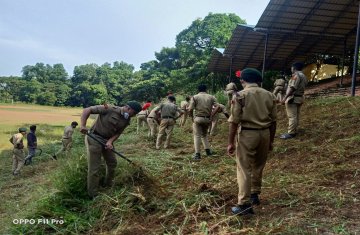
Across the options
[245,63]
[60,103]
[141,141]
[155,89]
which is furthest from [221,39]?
[60,103]

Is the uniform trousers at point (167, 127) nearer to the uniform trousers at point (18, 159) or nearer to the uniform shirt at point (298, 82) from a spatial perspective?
the uniform shirt at point (298, 82)

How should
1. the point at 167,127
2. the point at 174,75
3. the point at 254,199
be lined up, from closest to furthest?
the point at 254,199
the point at 167,127
the point at 174,75

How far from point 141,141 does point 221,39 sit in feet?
68.7

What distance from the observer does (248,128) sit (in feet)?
12.3

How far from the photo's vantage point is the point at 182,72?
92.4 ft

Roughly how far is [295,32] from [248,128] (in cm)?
1107

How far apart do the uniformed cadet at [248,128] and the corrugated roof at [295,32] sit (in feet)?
28.7

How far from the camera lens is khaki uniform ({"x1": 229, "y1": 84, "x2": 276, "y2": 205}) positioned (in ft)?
12.2

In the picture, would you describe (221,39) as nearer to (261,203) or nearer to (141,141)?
(141,141)

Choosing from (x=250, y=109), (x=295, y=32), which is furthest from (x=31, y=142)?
(x=295, y=32)

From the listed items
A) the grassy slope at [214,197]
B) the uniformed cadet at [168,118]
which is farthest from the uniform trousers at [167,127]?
the grassy slope at [214,197]

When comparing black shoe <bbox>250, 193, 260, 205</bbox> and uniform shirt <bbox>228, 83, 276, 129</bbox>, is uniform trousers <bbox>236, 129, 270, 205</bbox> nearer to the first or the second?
uniform shirt <bbox>228, 83, 276, 129</bbox>

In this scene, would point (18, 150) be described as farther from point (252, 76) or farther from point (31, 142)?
point (252, 76)

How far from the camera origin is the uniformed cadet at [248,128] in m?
3.71
